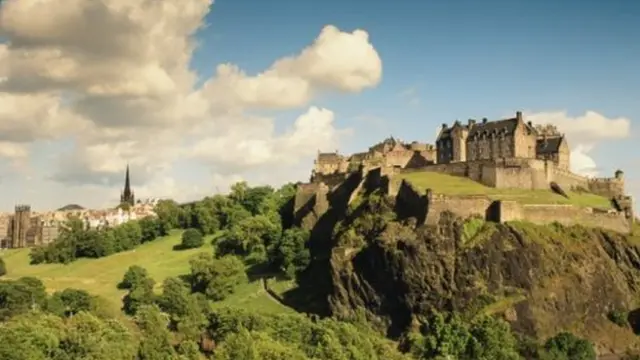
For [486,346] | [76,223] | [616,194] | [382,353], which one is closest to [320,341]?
[382,353]

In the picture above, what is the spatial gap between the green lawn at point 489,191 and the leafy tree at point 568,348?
68.3ft

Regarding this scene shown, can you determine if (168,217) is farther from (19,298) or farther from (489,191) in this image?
(489,191)

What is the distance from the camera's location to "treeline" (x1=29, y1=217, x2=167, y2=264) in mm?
146750

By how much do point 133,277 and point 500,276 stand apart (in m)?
52.9

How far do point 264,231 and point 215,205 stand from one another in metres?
27.5

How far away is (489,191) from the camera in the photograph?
342 feet

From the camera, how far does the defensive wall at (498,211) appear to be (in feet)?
314

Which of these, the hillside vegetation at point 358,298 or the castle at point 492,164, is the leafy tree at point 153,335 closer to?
the hillside vegetation at point 358,298

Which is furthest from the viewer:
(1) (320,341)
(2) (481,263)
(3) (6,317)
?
(3) (6,317)

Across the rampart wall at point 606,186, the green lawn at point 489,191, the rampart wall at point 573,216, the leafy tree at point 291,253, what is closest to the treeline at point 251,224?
the leafy tree at point 291,253

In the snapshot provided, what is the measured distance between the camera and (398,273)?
3738 inches

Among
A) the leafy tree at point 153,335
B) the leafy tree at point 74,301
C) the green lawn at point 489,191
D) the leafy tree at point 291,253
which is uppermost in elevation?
the green lawn at point 489,191

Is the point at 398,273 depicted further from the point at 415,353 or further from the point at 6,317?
the point at 6,317

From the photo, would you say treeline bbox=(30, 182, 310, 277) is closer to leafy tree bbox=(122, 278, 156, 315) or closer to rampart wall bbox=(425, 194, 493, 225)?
leafy tree bbox=(122, 278, 156, 315)
